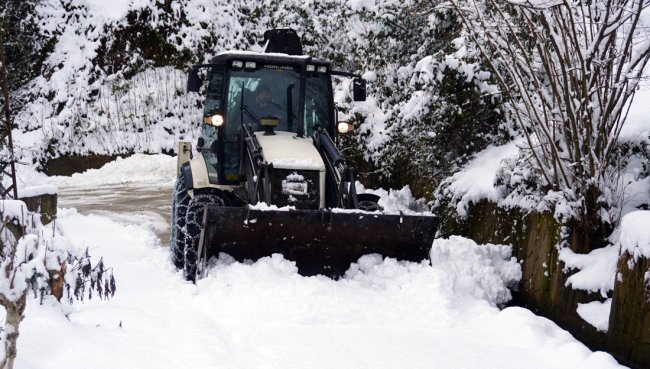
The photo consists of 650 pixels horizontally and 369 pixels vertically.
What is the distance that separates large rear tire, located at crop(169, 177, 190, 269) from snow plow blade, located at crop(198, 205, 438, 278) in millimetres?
801

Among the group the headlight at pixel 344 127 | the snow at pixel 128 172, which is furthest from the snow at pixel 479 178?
the snow at pixel 128 172

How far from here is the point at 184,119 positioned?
22281 mm

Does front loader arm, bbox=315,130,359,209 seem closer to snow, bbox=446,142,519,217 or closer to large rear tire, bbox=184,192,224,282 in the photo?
large rear tire, bbox=184,192,224,282

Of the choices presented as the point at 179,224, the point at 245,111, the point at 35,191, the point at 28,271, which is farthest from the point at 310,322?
the point at 35,191

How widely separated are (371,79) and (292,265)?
6577 mm

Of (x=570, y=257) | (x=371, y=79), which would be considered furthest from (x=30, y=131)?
(x=570, y=257)

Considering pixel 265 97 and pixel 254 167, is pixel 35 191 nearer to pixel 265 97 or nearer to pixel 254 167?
pixel 265 97

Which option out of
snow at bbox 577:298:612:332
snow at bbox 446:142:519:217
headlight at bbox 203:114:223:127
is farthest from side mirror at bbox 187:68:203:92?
snow at bbox 577:298:612:332

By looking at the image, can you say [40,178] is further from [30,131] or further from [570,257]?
[570,257]

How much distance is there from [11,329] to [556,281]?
4787 millimetres

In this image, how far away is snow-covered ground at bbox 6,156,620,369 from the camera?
13.9ft

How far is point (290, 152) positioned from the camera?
7070 millimetres

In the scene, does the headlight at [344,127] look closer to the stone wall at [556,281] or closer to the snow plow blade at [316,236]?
the snow plow blade at [316,236]

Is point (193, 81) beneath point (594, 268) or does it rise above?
above
